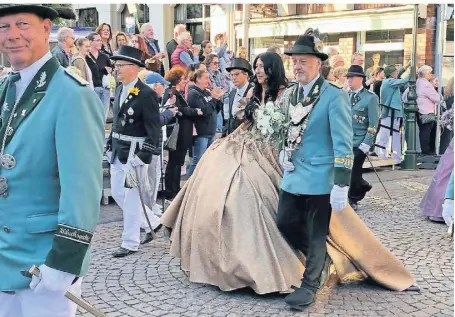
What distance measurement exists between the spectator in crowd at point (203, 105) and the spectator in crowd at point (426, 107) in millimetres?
5237

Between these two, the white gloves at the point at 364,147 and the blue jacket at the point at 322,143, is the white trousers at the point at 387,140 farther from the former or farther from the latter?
the blue jacket at the point at 322,143

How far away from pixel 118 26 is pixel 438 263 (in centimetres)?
1776

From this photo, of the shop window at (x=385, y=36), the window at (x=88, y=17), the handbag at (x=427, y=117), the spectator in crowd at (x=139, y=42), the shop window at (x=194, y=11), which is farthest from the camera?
the window at (x=88, y=17)

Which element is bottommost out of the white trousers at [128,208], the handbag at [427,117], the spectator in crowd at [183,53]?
the white trousers at [128,208]

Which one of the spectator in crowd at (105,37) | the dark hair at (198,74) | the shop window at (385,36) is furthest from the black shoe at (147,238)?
the shop window at (385,36)

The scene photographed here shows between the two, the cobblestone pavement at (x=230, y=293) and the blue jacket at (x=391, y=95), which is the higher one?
the blue jacket at (x=391, y=95)

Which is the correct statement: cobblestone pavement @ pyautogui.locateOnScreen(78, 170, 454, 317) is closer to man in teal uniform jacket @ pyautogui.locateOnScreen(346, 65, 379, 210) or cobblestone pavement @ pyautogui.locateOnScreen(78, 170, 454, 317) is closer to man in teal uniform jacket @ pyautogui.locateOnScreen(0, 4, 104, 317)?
man in teal uniform jacket @ pyautogui.locateOnScreen(346, 65, 379, 210)

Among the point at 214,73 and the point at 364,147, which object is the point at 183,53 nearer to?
the point at 214,73

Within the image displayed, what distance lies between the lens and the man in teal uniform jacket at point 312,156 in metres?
4.34

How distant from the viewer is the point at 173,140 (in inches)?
317

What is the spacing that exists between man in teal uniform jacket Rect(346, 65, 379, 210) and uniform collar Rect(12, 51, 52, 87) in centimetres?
576

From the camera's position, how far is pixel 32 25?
230 centimetres

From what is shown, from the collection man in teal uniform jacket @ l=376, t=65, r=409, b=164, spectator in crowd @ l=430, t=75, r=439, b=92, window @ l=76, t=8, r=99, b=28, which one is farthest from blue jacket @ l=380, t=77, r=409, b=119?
window @ l=76, t=8, r=99, b=28

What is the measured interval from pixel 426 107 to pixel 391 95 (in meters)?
0.88
